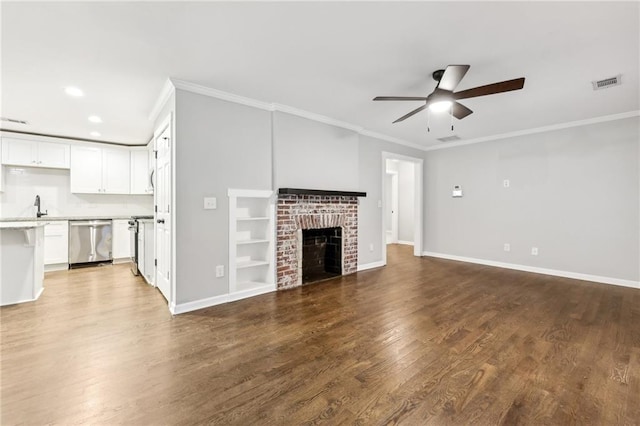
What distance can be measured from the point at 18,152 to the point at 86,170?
0.95 m

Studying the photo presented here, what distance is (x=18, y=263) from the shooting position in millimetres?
3332

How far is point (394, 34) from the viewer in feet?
7.35

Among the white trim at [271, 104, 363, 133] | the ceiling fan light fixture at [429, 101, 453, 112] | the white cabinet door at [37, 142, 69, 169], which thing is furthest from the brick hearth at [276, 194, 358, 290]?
the white cabinet door at [37, 142, 69, 169]

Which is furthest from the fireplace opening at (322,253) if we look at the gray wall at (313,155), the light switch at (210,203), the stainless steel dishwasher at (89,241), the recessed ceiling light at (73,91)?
the stainless steel dishwasher at (89,241)

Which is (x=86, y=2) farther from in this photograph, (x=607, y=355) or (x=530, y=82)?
(x=607, y=355)

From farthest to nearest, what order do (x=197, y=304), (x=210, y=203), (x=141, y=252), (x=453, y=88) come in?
(x=141, y=252) < (x=210, y=203) < (x=197, y=304) < (x=453, y=88)

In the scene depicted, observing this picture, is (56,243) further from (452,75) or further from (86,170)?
(452,75)

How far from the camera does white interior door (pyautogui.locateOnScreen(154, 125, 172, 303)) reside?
3.37 m

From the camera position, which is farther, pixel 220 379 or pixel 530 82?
pixel 530 82

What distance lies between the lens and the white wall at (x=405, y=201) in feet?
28.0

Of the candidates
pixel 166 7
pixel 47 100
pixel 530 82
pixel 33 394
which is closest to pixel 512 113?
pixel 530 82

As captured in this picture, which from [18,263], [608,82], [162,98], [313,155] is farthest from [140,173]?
[608,82]

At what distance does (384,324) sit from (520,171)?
426cm

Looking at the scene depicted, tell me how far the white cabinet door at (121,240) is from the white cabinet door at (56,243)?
71 cm
